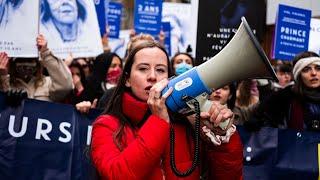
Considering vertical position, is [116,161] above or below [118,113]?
below

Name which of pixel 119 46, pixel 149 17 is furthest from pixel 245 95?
pixel 119 46

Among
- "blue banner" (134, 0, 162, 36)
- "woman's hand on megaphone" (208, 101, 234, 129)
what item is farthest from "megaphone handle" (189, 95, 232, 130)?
"blue banner" (134, 0, 162, 36)

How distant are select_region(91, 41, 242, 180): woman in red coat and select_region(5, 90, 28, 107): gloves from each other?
5.23 ft

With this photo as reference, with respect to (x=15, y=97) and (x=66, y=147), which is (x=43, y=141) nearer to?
(x=66, y=147)

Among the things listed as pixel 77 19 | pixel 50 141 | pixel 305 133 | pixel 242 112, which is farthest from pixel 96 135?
pixel 77 19

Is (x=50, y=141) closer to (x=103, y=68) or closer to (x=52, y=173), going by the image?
Result: (x=52, y=173)

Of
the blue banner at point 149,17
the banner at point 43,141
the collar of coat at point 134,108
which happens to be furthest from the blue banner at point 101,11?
the collar of coat at point 134,108

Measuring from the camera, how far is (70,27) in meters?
4.88

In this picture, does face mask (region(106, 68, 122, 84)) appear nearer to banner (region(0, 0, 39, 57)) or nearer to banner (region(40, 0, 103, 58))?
banner (region(40, 0, 103, 58))

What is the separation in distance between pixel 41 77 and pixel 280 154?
2.04 m

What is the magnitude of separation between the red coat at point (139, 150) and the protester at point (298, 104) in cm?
182

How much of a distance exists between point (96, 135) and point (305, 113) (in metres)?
2.17

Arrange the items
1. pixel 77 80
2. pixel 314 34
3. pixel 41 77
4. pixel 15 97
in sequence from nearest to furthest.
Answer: pixel 15 97, pixel 41 77, pixel 77 80, pixel 314 34

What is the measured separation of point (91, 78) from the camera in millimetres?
4863
